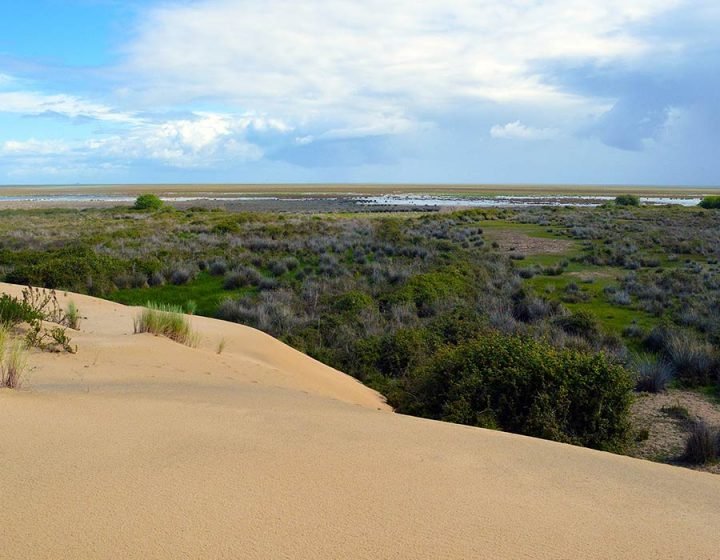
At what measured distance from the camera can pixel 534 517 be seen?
4.21 metres

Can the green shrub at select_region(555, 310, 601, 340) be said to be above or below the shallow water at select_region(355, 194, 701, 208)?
below

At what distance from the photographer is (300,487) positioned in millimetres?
4426

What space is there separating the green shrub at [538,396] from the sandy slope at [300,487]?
1.86 m

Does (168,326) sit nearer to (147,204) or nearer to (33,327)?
(33,327)

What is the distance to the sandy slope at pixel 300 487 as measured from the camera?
3643mm

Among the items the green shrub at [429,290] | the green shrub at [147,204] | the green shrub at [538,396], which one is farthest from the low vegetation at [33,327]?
the green shrub at [147,204]

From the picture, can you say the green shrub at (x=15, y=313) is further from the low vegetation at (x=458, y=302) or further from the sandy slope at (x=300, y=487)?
the sandy slope at (x=300, y=487)

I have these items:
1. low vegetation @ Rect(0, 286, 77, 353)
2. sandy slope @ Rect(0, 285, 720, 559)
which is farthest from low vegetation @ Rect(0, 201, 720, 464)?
sandy slope @ Rect(0, 285, 720, 559)

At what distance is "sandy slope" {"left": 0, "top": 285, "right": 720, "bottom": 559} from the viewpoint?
3.64 meters

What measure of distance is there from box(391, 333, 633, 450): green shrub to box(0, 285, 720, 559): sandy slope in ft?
6.10

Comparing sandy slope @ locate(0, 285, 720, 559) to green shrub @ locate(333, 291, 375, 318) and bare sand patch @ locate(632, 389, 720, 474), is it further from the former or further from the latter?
green shrub @ locate(333, 291, 375, 318)

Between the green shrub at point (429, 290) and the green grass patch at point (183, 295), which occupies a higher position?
the green shrub at point (429, 290)

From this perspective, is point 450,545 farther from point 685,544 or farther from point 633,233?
point 633,233

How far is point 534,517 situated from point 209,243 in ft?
95.7
